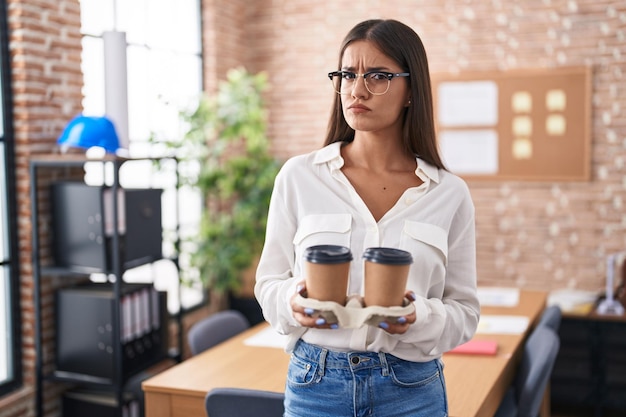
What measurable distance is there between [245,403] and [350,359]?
0.71 m

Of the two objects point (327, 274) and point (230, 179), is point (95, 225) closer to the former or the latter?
point (230, 179)

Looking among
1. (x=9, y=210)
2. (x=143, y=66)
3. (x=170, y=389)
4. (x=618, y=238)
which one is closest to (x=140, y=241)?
(x=9, y=210)

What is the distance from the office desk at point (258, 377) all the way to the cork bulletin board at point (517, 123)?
2.27 meters

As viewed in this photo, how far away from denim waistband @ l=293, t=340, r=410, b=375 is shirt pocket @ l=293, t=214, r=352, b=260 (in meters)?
0.21

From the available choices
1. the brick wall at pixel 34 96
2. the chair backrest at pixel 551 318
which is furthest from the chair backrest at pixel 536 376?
the brick wall at pixel 34 96

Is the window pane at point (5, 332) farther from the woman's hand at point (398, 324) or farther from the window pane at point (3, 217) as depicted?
the woman's hand at point (398, 324)

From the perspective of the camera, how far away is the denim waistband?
1.52 meters

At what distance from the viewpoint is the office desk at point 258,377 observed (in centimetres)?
242

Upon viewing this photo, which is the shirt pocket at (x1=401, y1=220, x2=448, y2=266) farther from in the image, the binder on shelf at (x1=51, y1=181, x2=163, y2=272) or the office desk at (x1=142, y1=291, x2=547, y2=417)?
the binder on shelf at (x1=51, y1=181, x2=163, y2=272)

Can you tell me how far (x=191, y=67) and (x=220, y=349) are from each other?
281 cm

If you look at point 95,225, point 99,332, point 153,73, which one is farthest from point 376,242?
point 153,73

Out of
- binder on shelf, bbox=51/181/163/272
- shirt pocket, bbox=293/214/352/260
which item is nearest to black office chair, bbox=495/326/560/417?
shirt pocket, bbox=293/214/352/260

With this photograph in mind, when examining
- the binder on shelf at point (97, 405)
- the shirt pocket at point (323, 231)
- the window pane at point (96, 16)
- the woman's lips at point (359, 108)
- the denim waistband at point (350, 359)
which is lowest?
the binder on shelf at point (97, 405)

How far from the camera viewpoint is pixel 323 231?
157cm
